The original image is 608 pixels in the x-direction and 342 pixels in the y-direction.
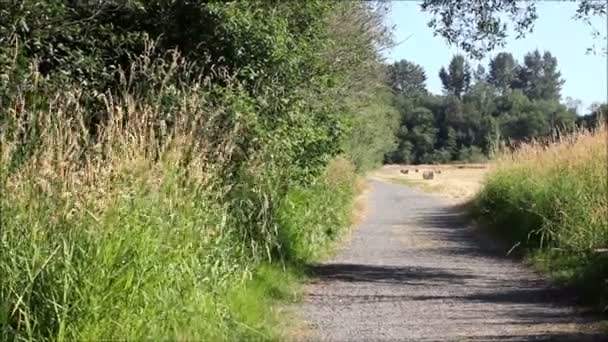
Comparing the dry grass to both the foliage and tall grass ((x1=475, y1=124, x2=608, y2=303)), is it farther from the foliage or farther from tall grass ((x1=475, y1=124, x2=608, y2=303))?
the foliage

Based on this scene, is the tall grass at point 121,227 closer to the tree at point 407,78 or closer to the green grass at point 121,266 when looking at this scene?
the green grass at point 121,266

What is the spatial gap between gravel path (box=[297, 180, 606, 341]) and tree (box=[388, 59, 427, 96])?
1855 cm

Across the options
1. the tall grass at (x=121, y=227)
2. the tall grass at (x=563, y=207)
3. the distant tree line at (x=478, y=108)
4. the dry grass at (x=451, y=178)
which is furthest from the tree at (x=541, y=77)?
the tall grass at (x=121, y=227)

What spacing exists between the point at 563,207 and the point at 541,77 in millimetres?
20874

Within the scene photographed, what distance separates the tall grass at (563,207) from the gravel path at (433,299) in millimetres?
469

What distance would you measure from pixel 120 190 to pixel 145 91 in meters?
3.70

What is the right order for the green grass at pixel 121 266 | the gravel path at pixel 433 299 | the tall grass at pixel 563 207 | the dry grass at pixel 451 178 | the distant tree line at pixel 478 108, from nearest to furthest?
the green grass at pixel 121 266, the gravel path at pixel 433 299, the tall grass at pixel 563 207, the distant tree line at pixel 478 108, the dry grass at pixel 451 178

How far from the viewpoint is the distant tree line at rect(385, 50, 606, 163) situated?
1153 inches

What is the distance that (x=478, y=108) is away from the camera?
193ft

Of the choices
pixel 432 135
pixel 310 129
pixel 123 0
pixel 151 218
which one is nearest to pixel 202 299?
pixel 151 218

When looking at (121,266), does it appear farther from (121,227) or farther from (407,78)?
(407,78)

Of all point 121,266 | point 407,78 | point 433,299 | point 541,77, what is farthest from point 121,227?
point 407,78

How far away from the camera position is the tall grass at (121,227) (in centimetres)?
710

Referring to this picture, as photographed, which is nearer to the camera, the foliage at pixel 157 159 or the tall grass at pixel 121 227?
the tall grass at pixel 121 227
